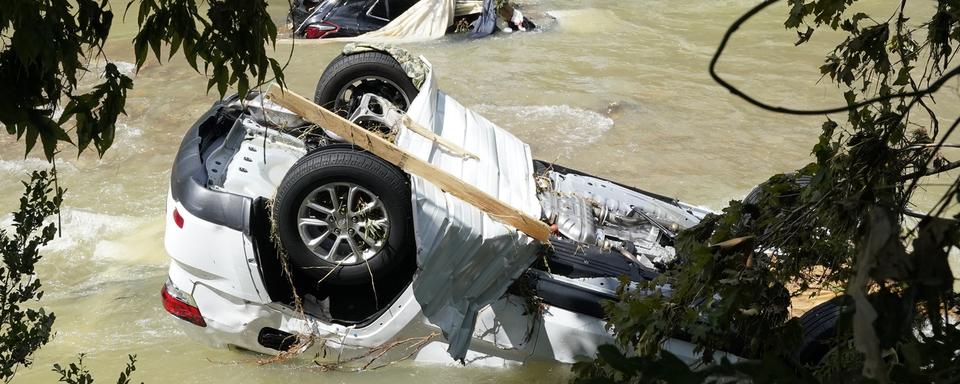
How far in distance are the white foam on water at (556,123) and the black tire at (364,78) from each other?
4.69 m

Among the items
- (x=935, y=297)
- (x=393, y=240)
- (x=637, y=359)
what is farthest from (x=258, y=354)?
(x=935, y=297)

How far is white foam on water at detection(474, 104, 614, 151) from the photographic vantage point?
11036 millimetres

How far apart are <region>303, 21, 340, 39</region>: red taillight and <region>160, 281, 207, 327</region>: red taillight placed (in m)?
9.43

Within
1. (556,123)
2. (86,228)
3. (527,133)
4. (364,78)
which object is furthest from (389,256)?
(556,123)

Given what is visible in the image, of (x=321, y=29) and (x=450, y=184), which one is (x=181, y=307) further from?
(x=321, y=29)

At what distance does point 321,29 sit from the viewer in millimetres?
14242

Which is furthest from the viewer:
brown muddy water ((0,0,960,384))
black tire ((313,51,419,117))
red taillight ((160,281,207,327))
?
A: brown muddy water ((0,0,960,384))

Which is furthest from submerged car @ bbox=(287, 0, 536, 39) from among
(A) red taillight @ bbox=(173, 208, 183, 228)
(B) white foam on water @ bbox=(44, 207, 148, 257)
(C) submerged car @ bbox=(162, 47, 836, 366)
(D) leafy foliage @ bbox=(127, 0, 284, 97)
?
(D) leafy foliage @ bbox=(127, 0, 284, 97)

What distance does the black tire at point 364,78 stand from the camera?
6191 millimetres

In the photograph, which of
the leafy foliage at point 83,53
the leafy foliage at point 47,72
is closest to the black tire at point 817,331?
the leafy foliage at point 83,53

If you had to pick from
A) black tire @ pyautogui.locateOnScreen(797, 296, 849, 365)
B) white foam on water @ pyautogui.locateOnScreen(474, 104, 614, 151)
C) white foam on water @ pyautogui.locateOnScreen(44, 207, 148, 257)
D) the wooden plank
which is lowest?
white foam on water @ pyautogui.locateOnScreen(44, 207, 148, 257)

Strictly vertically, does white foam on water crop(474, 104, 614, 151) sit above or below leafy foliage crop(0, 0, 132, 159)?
below

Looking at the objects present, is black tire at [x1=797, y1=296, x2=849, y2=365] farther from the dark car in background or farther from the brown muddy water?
the dark car in background

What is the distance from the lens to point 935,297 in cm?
153
